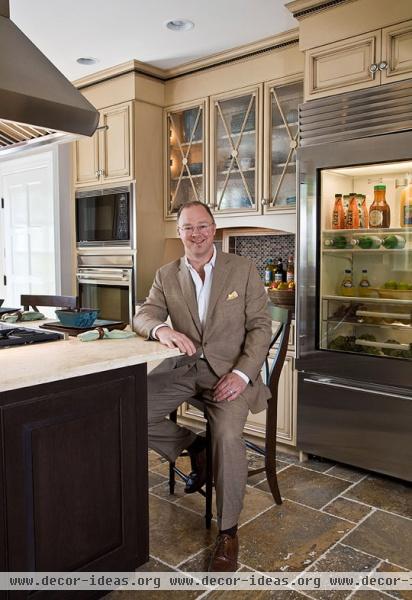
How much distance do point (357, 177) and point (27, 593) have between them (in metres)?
2.60

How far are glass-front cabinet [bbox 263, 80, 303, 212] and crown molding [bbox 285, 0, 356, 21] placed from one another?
0.44 m

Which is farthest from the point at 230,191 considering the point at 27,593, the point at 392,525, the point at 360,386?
the point at 27,593

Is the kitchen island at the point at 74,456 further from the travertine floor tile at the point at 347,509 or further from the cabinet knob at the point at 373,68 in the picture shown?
the cabinet knob at the point at 373,68

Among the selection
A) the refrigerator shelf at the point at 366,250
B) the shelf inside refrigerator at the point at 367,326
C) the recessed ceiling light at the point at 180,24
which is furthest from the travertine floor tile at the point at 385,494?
the recessed ceiling light at the point at 180,24

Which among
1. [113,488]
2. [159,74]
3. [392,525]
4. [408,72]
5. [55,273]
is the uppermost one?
[159,74]

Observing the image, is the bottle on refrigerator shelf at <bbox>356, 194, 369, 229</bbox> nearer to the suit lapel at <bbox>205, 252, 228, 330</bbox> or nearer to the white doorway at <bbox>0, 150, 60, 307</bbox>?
the suit lapel at <bbox>205, 252, 228, 330</bbox>

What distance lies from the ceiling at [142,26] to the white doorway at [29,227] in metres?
1.15

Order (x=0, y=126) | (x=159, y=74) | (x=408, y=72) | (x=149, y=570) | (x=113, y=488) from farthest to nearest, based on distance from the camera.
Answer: (x=159, y=74)
(x=408, y=72)
(x=0, y=126)
(x=149, y=570)
(x=113, y=488)

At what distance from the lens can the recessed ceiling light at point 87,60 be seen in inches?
149

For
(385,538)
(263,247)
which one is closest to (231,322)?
(385,538)

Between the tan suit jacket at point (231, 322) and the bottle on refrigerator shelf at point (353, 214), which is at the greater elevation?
the bottle on refrigerator shelf at point (353, 214)

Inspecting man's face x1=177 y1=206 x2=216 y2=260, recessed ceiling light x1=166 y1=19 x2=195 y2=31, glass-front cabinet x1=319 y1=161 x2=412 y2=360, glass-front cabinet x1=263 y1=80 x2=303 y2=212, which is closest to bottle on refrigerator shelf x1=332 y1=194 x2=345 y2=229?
glass-front cabinet x1=319 y1=161 x2=412 y2=360

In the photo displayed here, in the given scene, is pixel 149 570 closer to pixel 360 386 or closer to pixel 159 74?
pixel 360 386

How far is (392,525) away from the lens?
2.43 m
